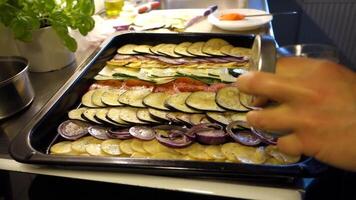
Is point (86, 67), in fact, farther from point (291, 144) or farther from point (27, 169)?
point (291, 144)

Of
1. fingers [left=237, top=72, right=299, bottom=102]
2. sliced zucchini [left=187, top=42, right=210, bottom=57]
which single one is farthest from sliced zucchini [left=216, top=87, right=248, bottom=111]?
fingers [left=237, top=72, right=299, bottom=102]

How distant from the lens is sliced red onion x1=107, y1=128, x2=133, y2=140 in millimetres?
805

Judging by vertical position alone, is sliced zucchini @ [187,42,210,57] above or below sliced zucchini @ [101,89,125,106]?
above

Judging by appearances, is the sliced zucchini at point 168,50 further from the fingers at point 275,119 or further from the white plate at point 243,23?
the fingers at point 275,119

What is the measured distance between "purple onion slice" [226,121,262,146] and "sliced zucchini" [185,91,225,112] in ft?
0.26

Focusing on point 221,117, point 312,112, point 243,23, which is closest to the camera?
point 312,112

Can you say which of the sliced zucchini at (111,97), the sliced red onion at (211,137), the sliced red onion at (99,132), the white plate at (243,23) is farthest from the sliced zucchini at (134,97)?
the white plate at (243,23)

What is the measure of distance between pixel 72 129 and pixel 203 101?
39 cm

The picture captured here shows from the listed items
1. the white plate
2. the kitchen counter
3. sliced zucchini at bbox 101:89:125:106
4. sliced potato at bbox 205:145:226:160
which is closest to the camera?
the kitchen counter

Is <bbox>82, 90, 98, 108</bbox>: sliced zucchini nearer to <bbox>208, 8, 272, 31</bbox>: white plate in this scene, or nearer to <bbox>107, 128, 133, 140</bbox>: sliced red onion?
<bbox>107, 128, 133, 140</bbox>: sliced red onion

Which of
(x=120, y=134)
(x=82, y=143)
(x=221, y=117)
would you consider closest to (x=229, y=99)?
(x=221, y=117)

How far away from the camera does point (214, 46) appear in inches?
46.6

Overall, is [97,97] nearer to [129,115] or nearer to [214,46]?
[129,115]

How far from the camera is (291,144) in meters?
0.40
